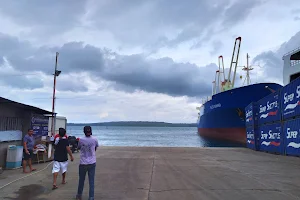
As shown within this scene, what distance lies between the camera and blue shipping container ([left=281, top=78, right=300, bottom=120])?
16.5 m

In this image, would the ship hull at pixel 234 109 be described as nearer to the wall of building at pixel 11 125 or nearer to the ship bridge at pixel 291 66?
the ship bridge at pixel 291 66

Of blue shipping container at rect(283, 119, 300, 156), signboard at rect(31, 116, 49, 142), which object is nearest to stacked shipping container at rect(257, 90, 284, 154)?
blue shipping container at rect(283, 119, 300, 156)

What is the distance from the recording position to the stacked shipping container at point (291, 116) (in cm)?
1639

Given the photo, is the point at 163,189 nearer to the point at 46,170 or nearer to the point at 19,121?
the point at 46,170

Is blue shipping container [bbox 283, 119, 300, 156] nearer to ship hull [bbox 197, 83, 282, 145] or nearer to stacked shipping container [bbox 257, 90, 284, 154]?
stacked shipping container [bbox 257, 90, 284, 154]

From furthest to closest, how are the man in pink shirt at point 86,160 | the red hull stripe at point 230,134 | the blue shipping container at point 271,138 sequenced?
1. the red hull stripe at point 230,134
2. the blue shipping container at point 271,138
3. the man in pink shirt at point 86,160

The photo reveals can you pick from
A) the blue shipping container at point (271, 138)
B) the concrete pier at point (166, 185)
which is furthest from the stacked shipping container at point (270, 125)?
the concrete pier at point (166, 185)

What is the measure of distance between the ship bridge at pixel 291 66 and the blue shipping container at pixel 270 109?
10250 mm

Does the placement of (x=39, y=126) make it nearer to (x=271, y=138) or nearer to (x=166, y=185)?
(x=166, y=185)

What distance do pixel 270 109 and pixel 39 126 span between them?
15.7 metres

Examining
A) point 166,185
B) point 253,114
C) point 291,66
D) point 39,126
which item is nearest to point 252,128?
point 253,114

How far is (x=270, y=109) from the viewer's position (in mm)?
20688

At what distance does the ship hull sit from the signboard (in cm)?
3206

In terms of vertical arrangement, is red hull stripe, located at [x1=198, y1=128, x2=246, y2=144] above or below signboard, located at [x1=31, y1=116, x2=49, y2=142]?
below
